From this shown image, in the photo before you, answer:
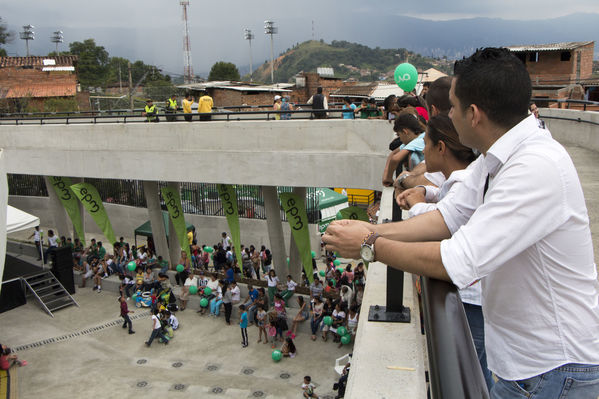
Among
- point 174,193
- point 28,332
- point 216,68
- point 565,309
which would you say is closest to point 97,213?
point 174,193

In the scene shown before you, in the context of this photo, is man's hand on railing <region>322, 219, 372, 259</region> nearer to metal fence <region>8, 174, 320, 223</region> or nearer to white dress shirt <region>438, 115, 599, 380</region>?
white dress shirt <region>438, 115, 599, 380</region>

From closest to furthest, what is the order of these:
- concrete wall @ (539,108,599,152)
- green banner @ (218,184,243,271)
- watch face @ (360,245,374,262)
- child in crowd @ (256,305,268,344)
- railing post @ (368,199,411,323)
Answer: watch face @ (360,245,374,262), railing post @ (368,199,411,323), concrete wall @ (539,108,599,152), child in crowd @ (256,305,268,344), green banner @ (218,184,243,271)

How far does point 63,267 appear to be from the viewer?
765 inches

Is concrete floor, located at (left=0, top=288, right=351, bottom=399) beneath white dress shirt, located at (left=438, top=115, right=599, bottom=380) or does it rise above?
beneath

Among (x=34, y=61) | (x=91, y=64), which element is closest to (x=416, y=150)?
(x=34, y=61)

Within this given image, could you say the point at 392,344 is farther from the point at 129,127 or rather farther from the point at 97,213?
the point at 97,213

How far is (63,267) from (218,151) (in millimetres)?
8475

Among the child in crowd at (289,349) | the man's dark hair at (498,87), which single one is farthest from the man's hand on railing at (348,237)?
the child in crowd at (289,349)

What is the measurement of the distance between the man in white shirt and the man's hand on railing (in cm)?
3

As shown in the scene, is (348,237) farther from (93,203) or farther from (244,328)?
(93,203)

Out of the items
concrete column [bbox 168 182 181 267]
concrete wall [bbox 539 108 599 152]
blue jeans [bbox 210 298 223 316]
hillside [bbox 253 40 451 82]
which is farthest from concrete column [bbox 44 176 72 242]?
hillside [bbox 253 40 451 82]

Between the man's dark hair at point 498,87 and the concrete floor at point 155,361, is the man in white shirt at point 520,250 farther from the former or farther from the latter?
the concrete floor at point 155,361

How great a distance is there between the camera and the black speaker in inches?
760

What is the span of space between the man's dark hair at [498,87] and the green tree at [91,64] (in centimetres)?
8332
